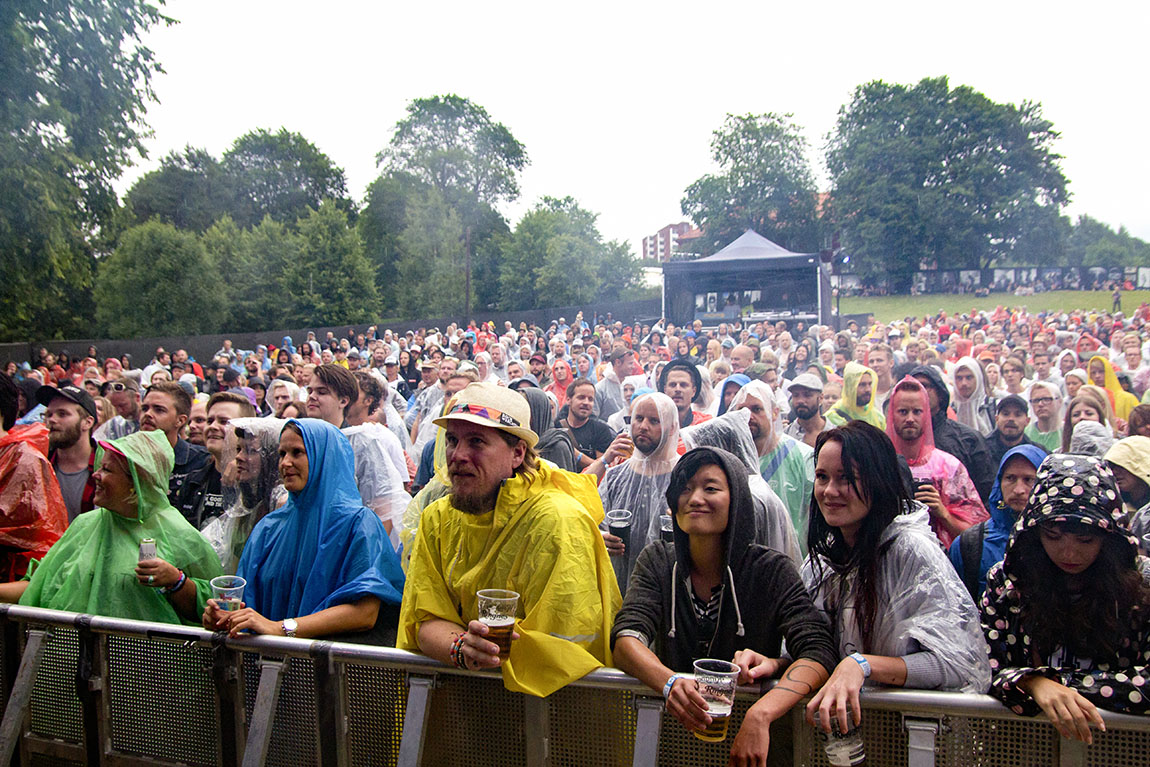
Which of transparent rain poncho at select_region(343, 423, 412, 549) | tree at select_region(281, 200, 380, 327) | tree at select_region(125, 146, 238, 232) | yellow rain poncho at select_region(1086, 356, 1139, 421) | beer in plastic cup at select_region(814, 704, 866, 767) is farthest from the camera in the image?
tree at select_region(125, 146, 238, 232)

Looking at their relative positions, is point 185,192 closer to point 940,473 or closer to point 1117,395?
point 1117,395

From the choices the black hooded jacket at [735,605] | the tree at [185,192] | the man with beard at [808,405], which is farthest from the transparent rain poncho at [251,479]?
the tree at [185,192]

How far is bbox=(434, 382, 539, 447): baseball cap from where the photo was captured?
8.84 feet

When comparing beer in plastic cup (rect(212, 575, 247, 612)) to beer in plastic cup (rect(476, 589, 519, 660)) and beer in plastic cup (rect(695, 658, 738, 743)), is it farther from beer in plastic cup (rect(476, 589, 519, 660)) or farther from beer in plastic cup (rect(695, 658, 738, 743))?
beer in plastic cup (rect(695, 658, 738, 743))

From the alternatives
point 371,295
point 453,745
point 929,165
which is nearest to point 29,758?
point 453,745

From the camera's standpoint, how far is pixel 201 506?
475 centimetres

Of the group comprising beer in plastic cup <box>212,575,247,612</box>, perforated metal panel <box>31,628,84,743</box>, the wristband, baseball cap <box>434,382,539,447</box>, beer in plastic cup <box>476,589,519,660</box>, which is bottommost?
perforated metal panel <box>31,628,84,743</box>

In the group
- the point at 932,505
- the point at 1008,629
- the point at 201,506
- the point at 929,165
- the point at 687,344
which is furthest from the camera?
the point at 929,165

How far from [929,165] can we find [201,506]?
49604mm

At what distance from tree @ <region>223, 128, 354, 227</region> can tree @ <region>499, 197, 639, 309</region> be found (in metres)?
16.2

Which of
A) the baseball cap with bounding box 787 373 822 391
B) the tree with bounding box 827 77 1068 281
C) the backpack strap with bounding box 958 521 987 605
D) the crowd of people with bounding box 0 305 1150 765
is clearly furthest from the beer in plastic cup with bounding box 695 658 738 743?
the tree with bounding box 827 77 1068 281

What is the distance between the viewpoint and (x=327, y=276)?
35.7m

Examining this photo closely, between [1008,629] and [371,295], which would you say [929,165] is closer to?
[371,295]

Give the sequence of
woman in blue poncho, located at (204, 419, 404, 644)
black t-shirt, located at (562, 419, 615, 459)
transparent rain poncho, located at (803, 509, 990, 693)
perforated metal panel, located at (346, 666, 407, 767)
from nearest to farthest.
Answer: transparent rain poncho, located at (803, 509, 990, 693) < perforated metal panel, located at (346, 666, 407, 767) < woman in blue poncho, located at (204, 419, 404, 644) < black t-shirt, located at (562, 419, 615, 459)
